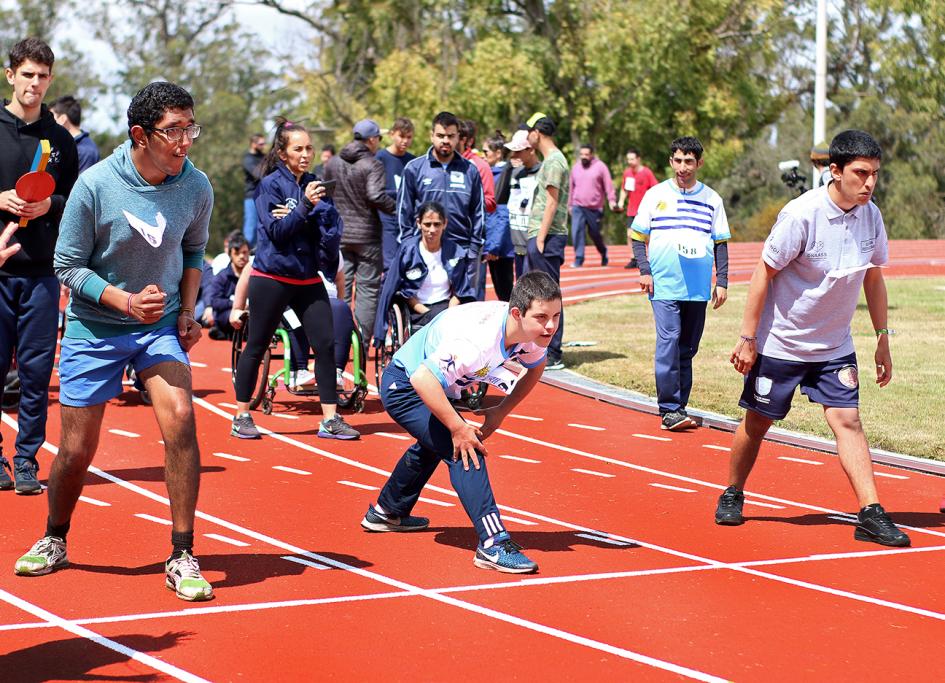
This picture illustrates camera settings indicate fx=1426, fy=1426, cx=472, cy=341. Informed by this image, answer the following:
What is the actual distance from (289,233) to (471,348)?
3.33 metres

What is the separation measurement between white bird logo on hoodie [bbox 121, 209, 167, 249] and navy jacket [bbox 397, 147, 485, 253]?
5763mm

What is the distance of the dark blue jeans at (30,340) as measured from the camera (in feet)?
26.4

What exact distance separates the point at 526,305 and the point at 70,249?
1984 millimetres

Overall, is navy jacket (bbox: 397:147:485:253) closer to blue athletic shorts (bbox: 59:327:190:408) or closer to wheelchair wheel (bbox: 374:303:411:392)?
wheelchair wheel (bbox: 374:303:411:392)

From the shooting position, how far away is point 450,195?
11711 mm

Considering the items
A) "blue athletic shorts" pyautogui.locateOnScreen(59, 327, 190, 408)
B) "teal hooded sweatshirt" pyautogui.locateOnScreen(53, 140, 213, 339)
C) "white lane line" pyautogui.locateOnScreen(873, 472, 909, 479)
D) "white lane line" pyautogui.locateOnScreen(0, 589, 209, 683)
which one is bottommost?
"white lane line" pyautogui.locateOnScreen(873, 472, 909, 479)

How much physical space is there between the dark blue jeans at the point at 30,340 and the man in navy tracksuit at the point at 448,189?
4.12 meters

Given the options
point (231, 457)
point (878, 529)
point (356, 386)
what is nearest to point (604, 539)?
point (878, 529)

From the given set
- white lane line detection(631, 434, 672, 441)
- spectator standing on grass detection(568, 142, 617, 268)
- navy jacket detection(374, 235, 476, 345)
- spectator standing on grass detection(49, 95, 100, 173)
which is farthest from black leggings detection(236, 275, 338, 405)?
spectator standing on grass detection(568, 142, 617, 268)

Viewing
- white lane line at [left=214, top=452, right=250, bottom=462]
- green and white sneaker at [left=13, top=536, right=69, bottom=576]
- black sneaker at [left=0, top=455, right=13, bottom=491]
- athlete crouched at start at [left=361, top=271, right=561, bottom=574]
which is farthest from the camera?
white lane line at [left=214, top=452, right=250, bottom=462]

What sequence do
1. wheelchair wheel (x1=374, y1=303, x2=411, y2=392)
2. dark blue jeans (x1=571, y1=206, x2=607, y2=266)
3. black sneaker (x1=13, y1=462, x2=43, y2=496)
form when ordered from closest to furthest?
black sneaker (x1=13, y1=462, x2=43, y2=496) < wheelchair wheel (x1=374, y1=303, x2=411, y2=392) < dark blue jeans (x1=571, y1=206, x2=607, y2=266)

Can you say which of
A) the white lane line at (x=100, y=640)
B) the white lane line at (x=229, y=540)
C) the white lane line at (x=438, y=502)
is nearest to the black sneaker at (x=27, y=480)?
the white lane line at (x=229, y=540)

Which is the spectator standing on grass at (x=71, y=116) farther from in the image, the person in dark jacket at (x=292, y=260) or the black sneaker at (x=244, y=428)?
the black sneaker at (x=244, y=428)

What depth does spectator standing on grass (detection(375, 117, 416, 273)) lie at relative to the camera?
1394cm
